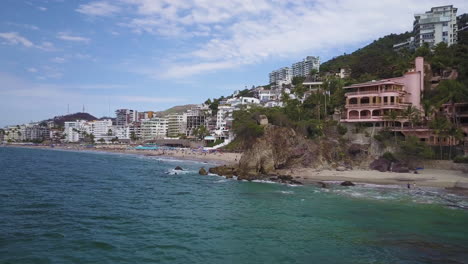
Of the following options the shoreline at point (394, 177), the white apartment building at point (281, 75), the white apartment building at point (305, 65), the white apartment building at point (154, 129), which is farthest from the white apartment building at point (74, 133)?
the shoreline at point (394, 177)

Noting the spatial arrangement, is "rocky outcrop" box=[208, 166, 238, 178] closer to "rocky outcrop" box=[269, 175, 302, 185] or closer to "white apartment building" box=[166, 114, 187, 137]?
"rocky outcrop" box=[269, 175, 302, 185]

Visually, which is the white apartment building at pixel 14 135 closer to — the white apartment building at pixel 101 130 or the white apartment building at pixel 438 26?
the white apartment building at pixel 101 130

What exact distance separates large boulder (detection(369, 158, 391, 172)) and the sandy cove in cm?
174

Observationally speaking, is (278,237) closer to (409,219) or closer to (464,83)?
(409,219)

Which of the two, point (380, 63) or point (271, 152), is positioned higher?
point (380, 63)

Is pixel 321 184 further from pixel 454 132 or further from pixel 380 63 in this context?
pixel 380 63

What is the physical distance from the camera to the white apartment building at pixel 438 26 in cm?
7912

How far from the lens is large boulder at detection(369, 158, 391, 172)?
4012cm

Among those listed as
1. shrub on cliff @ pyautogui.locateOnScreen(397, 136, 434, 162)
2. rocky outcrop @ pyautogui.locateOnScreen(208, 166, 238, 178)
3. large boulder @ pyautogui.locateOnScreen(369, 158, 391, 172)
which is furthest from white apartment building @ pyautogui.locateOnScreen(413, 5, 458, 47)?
rocky outcrop @ pyautogui.locateOnScreen(208, 166, 238, 178)

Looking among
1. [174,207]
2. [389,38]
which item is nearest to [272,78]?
[389,38]

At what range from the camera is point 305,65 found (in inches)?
6368

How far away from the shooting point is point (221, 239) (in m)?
16.6

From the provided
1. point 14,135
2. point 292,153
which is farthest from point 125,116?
point 292,153

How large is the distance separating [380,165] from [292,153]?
10466 mm
